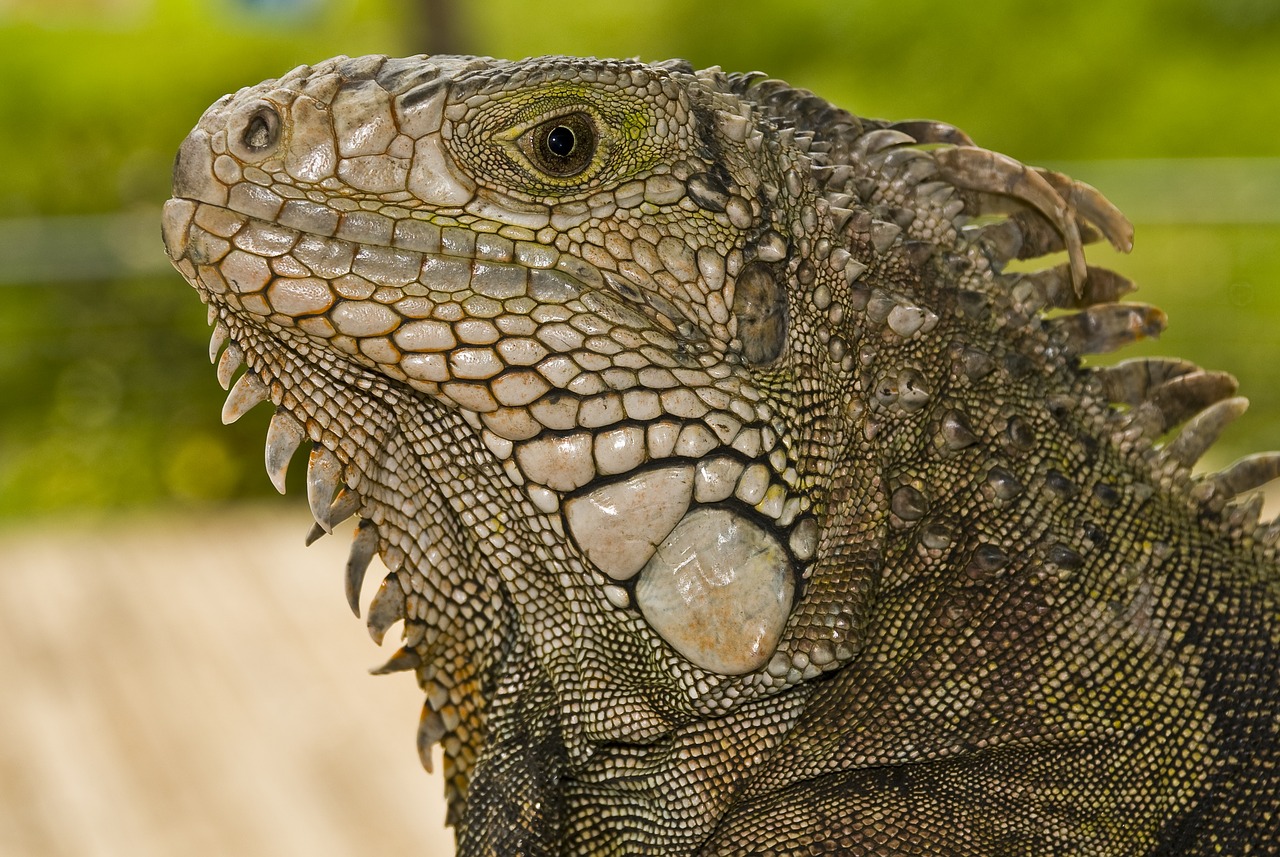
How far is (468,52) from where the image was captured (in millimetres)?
10414

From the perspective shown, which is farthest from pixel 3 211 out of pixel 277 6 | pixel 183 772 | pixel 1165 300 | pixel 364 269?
pixel 364 269

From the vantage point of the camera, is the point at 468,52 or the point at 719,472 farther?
the point at 468,52

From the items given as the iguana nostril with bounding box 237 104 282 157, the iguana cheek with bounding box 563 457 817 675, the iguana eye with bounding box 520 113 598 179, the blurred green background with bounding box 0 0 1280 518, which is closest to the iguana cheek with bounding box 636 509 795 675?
the iguana cheek with bounding box 563 457 817 675

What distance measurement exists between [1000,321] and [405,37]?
9.66 m

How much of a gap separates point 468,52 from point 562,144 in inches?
354

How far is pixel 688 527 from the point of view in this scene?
1.85 metres

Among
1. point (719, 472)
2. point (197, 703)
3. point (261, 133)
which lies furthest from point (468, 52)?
point (719, 472)

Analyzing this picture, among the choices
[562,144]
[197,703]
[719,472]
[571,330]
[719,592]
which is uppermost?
[197,703]

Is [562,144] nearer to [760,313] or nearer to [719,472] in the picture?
[760,313]

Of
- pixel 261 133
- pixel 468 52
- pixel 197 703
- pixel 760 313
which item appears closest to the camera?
pixel 261 133

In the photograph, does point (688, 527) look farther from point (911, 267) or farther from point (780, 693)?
point (911, 267)

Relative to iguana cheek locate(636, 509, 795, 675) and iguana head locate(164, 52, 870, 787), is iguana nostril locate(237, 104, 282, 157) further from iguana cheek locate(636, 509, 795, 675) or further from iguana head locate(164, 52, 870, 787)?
iguana cheek locate(636, 509, 795, 675)

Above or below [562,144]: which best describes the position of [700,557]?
below

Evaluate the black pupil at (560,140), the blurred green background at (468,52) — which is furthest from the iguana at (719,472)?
the blurred green background at (468,52)
